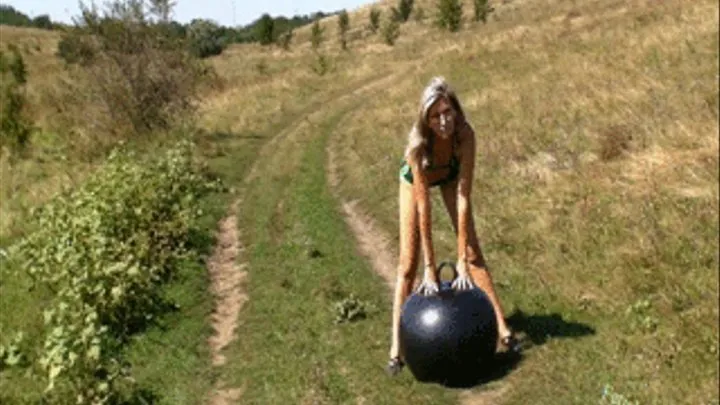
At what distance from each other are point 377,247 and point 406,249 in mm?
6300

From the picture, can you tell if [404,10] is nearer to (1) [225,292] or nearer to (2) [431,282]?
(1) [225,292]

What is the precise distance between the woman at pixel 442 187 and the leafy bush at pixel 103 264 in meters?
4.61

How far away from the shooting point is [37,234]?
1727 centimetres

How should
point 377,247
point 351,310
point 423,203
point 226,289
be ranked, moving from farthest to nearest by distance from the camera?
1. point 377,247
2. point 226,289
3. point 351,310
4. point 423,203

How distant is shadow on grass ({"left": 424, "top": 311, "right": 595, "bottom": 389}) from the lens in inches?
348

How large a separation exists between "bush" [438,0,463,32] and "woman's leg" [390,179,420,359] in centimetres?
5788

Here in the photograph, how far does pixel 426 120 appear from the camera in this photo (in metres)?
8.59

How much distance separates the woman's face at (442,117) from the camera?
334 inches

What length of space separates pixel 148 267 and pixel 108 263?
44.1 inches

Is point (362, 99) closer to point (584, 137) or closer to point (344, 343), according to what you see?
point (584, 137)

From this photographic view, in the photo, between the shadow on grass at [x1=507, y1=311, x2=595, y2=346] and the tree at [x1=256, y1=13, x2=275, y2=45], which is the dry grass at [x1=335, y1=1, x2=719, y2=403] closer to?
the shadow on grass at [x1=507, y1=311, x2=595, y2=346]

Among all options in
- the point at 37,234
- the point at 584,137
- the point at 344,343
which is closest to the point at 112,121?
the point at 37,234

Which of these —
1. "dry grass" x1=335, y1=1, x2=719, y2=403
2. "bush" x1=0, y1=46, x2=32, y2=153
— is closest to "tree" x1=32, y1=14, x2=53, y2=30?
"bush" x1=0, y1=46, x2=32, y2=153

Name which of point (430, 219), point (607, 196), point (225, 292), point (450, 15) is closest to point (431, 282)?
point (430, 219)
